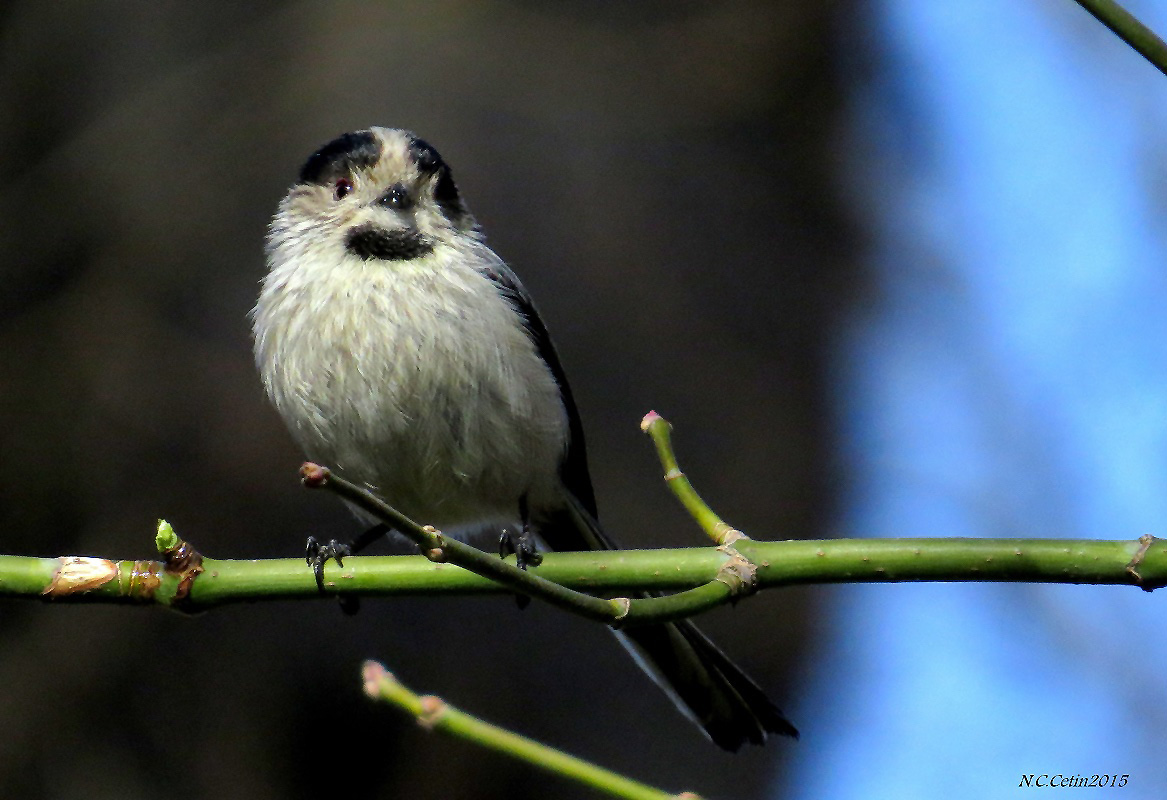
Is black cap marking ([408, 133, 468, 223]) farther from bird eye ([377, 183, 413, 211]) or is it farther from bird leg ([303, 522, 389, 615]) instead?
bird leg ([303, 522, 389, 615])

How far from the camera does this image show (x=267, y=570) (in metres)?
2.13

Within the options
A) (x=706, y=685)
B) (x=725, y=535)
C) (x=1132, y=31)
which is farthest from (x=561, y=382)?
(x=1132, y=31)

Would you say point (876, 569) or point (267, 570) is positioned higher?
point (876, 569)

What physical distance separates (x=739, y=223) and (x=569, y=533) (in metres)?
1.67

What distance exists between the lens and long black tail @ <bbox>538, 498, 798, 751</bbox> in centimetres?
297

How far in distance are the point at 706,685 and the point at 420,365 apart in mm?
1054

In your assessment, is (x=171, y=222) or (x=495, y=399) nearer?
(x=495, y=399)

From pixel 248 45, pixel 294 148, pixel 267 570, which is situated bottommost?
pixel 267 570

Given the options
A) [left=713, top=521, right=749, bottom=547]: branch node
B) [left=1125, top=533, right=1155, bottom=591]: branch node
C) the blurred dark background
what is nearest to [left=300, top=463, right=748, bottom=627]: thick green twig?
[left=713, top=521, right=749, bottom=547]: branch node

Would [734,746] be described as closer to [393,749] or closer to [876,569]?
[876,569]

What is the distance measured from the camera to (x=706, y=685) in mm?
3072

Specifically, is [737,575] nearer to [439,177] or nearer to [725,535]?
[725,535]

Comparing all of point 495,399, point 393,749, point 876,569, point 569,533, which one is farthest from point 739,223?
point 876,569

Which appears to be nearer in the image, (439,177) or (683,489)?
(683,489)
